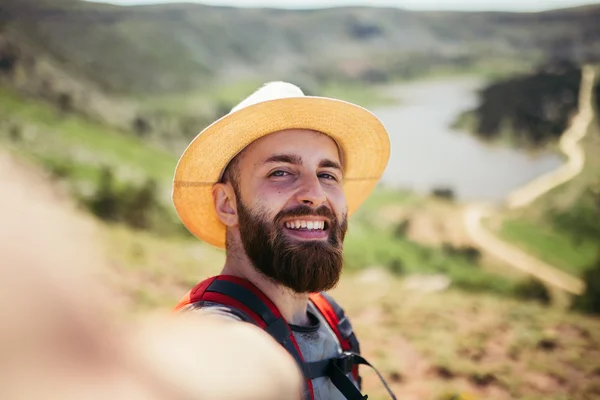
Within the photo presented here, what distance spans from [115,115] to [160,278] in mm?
13376

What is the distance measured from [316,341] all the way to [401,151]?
2008 cm

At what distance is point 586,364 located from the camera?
6590mm

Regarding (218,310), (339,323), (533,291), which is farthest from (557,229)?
(218,310)

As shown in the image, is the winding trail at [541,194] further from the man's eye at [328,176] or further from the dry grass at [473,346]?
the man's eye at [328,176]

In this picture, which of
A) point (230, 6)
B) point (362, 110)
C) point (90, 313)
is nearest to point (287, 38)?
point (230, 6)

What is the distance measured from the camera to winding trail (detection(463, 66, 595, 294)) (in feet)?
40.1

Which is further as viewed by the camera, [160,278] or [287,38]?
[287,38]

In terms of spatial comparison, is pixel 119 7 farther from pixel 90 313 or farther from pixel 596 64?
pixel 90 313

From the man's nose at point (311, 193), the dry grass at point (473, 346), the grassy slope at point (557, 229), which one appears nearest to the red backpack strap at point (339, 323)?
the man's nose at point (311, 193)

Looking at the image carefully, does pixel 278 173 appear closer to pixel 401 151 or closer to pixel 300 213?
pixel 300 213

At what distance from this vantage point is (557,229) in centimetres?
1471

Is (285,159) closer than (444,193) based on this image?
Yes

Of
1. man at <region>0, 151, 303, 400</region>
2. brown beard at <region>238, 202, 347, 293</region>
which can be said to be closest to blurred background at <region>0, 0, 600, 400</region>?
man at <region>0, 151, 303, 400</region>

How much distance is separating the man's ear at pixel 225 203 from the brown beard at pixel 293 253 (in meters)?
0.15
